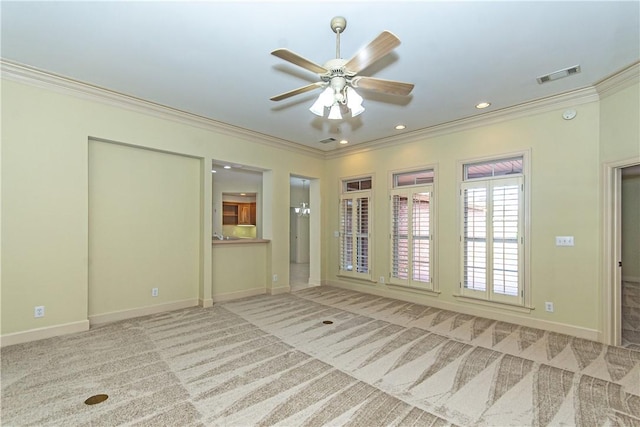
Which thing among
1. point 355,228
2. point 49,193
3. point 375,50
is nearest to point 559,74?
point 375,50

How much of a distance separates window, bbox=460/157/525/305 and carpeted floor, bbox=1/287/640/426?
23.6 inches

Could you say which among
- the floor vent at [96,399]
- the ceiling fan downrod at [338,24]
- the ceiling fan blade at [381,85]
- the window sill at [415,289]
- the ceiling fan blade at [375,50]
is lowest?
the floor vent at [96,399]

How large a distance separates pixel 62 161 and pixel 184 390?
297cm

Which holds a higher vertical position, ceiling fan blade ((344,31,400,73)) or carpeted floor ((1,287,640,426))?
ceiling fan blade ((344,31,400,73))

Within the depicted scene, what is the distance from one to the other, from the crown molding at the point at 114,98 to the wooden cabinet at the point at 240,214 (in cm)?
533

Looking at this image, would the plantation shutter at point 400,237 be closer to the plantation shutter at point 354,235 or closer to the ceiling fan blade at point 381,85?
the plantation shutter at point 354,235

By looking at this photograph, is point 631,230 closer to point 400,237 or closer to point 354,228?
point 400,237

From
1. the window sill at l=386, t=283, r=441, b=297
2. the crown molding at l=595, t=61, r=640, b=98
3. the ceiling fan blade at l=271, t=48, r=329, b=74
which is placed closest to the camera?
the ceiling fan blade at l=271, t=48, r=329, b=74

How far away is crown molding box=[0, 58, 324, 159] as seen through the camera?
10.5 feet

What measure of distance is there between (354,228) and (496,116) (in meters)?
3.08

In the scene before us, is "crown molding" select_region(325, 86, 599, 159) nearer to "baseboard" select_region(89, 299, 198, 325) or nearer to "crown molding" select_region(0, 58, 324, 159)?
"crown molding" select_region(0, 58, 324, 159)

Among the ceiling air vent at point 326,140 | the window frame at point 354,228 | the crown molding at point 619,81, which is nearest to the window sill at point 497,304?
the window frame at point 354,228

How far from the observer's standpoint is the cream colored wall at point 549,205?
3.67m

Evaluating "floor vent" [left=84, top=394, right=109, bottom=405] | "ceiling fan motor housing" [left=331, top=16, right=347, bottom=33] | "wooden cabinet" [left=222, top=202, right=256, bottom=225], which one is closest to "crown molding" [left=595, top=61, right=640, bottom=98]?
"ceiling fan motor housing" [left=331, top=16, right=347, bottom=33]
